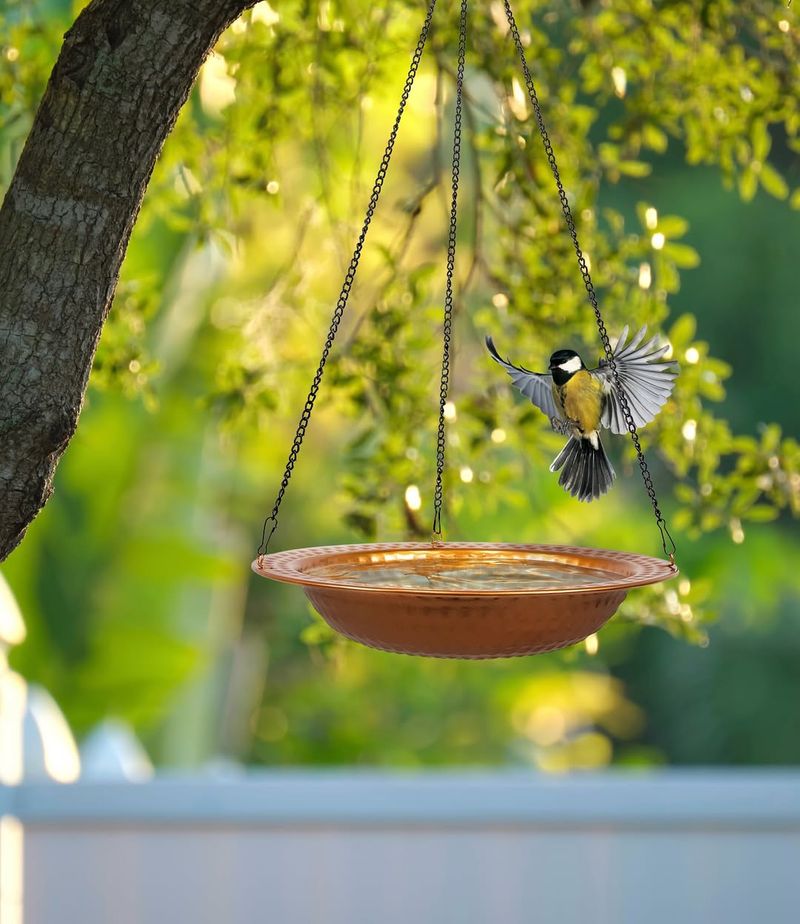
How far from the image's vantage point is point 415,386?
1841mm

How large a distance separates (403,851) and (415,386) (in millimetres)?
895

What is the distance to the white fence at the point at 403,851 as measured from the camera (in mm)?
2115

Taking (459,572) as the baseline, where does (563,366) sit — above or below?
above

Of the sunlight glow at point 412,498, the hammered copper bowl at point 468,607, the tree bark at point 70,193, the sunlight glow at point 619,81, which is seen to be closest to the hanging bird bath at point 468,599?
the hammered copper bowl at point 468,607

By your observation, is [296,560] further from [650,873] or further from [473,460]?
[650,873]

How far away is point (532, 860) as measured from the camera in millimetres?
2135

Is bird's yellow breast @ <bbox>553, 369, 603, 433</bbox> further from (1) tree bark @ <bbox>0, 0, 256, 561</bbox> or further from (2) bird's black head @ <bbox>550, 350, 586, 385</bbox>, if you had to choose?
(1) tree bark @ <bbox>0, 0, 256, 561</bbox>

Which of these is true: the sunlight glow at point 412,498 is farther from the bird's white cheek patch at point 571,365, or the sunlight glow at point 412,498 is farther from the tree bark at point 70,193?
the tree bark at point 70,193

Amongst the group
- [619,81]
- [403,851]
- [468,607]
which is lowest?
[403,851]

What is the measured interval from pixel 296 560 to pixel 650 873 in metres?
1.28

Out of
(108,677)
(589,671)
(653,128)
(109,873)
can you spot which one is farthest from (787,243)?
(109,873)

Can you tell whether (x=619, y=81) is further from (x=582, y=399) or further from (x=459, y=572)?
(x=459, y=572)

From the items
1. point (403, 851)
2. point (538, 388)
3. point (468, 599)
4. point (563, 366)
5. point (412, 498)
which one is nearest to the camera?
point (468, 599)

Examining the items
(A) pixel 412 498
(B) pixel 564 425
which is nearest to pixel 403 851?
(A) pixel 412 498
